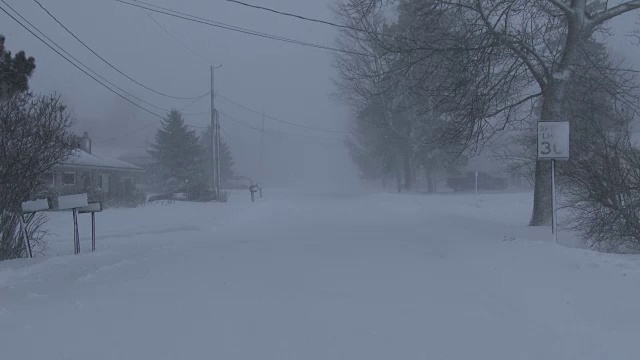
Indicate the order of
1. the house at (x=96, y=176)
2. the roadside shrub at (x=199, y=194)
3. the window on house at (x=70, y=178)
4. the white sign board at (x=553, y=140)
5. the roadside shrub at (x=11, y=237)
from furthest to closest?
the roadside shrub at (x=199, y=194)
the window on house at (x=70, y=178)
the house at (x=96, y=176)
the roadside shrub at (x=11, y=237)
the white sign board at (x=553, y=140)

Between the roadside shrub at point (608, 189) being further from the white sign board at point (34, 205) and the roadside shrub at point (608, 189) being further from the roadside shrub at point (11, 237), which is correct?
the roadside shrub at point (11, 237)

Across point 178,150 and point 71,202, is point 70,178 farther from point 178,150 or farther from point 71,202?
point 71,202

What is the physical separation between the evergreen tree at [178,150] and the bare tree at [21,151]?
40.9 m

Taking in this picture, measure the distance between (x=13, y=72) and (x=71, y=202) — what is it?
7.45 feet

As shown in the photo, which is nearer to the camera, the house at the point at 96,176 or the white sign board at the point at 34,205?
the white sign board at the point at 34,205

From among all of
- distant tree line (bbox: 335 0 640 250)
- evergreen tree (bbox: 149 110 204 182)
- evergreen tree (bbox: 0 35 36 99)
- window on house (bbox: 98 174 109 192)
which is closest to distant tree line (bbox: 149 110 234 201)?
evergreen tree (bbox: 149 110 204 182)

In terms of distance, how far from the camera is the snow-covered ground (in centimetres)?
439

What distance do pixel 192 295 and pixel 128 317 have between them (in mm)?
816

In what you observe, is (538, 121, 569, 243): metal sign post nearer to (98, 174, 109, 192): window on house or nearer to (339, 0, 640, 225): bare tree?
(339, 0, 640, 225): bare tree

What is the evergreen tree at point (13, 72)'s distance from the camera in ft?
28.3

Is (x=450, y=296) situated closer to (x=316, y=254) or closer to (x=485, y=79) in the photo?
(x=316, y=254)

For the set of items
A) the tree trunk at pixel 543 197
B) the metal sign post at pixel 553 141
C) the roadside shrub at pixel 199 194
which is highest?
the metal sign post at pixel 553 141

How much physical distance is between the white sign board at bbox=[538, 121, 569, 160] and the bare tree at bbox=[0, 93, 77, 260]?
845 centimetres

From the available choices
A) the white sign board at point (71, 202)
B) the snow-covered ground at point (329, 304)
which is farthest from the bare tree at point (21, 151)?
the snow-covered ground at point (329, 304)
